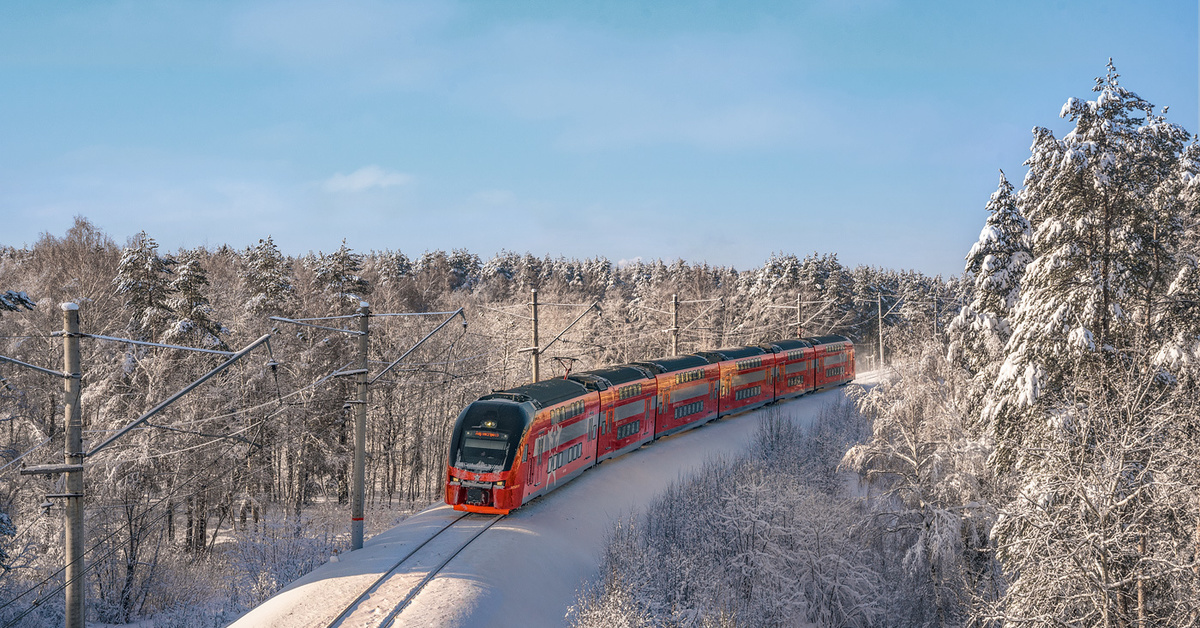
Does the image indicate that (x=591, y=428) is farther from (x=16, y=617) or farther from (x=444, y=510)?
(x=16, y=617)

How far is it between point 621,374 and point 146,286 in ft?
69.0

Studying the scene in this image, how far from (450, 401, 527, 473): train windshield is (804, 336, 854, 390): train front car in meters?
31.6

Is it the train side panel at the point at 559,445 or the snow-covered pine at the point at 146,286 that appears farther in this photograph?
the snow-covered pine at the point at 146,286

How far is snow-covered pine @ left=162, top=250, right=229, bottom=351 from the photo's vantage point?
102 feet

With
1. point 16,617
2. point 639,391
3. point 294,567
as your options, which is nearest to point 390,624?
point 294,567

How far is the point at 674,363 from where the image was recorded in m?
35.3

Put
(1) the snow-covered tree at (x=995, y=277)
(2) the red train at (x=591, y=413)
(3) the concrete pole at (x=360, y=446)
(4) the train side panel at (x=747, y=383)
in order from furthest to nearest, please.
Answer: (4) the train side panel at (x=747, y=383)
(1) the snow-covered tree at (x=995, y=277)
(2) the red train at (x=591, y=413)
(3) the concrete pole at (x=360, y=446)

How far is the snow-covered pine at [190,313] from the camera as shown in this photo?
102 ft

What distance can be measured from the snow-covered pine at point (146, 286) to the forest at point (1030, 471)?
2282 cm

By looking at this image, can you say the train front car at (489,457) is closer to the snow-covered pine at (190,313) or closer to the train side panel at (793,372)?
the snow-covered pine at (190,313)

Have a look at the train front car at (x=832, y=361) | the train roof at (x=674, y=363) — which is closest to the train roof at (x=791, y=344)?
the train front car at (x=832, y=361)

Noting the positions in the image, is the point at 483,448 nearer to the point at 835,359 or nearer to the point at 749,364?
the point at 749,364

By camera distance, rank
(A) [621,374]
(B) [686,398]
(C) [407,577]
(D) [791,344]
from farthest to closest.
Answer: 1. (D) [791,344]
2. (B) [686,398]
3. (A) [621,374]
4. (C) [407,577]

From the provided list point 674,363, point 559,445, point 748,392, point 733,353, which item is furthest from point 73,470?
point 748,392
